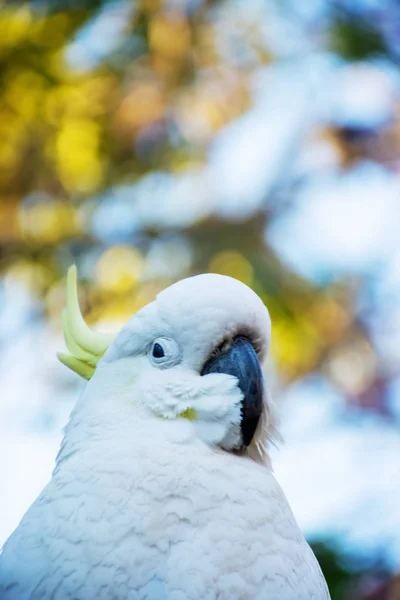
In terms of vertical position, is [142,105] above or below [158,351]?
above

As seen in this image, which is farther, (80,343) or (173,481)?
(80,343)

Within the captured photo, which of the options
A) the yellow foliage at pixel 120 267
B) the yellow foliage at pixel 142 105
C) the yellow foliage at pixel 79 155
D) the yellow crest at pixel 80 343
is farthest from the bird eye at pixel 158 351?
the yellow foliage at pixel 142 105

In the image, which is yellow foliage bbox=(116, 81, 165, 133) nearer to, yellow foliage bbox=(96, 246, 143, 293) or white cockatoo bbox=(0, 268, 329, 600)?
yellow foliage bbox=(96, 246, 143, 293)

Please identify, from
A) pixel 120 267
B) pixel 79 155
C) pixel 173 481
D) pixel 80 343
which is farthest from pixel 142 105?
pixel 173 481

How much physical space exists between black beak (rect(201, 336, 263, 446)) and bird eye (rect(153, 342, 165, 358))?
0.09 meters

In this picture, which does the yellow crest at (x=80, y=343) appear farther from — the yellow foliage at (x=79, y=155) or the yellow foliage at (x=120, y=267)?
the yellow foliage at (x=79, y=155)

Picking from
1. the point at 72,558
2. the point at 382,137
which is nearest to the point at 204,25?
the point at 382,137

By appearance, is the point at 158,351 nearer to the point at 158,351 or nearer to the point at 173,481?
the point at 158,351

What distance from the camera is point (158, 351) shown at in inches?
58.2

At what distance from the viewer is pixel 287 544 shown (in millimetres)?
1382

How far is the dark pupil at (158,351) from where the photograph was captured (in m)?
1.47

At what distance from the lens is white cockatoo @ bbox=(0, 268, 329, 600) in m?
1.27

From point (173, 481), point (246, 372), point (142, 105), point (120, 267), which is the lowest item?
point (173, 481)

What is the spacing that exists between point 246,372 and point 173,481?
24 centimetres
